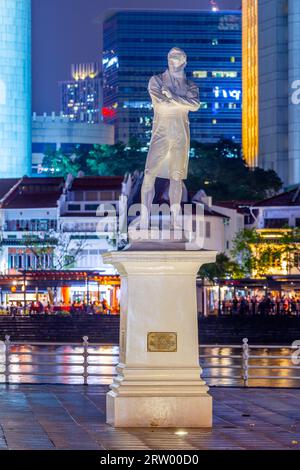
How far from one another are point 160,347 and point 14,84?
6082 inches

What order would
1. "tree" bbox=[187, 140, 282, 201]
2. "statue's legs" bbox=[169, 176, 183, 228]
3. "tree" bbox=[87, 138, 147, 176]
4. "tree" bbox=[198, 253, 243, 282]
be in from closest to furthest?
"statue's legs" bbox=[169, 176, 183, 228], "tree" bbox=[198, 253, 243, 282], "tree" bbox=[187, 140, 282, 201], "tree" bbox=[87, 138, 147, 176]

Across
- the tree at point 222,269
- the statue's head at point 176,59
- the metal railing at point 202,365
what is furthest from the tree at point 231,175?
the statue's head at point 176,59

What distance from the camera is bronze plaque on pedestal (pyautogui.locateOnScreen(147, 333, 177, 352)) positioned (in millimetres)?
21125

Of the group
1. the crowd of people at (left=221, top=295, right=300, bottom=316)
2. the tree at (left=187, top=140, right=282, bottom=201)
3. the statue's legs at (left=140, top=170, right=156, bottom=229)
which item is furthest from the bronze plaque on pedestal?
the tree at (left=187, top=140, right=282, bottom=201)

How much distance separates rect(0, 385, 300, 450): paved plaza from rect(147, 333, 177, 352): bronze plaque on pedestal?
50.5 inches

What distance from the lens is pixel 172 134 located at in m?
22.1

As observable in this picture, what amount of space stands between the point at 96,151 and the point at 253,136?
43723mm

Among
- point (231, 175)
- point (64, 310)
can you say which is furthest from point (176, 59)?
point (231, 175)

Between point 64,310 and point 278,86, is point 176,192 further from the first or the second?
point 278,86

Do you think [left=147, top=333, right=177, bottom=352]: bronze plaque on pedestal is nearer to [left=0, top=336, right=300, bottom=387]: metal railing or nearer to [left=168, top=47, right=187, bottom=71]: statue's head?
[left=168, top=47, right=187, bottom=71]: statue's head

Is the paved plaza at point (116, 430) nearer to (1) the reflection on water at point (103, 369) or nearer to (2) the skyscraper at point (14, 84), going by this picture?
(1) the reflection on water at point (103, 369)

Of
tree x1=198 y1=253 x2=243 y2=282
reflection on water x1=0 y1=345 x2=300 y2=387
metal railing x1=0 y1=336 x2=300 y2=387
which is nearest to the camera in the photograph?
metal railing x1=0 y1=336 x2=300 y2=387

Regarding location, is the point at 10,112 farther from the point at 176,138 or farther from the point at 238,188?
the point at 176,138
